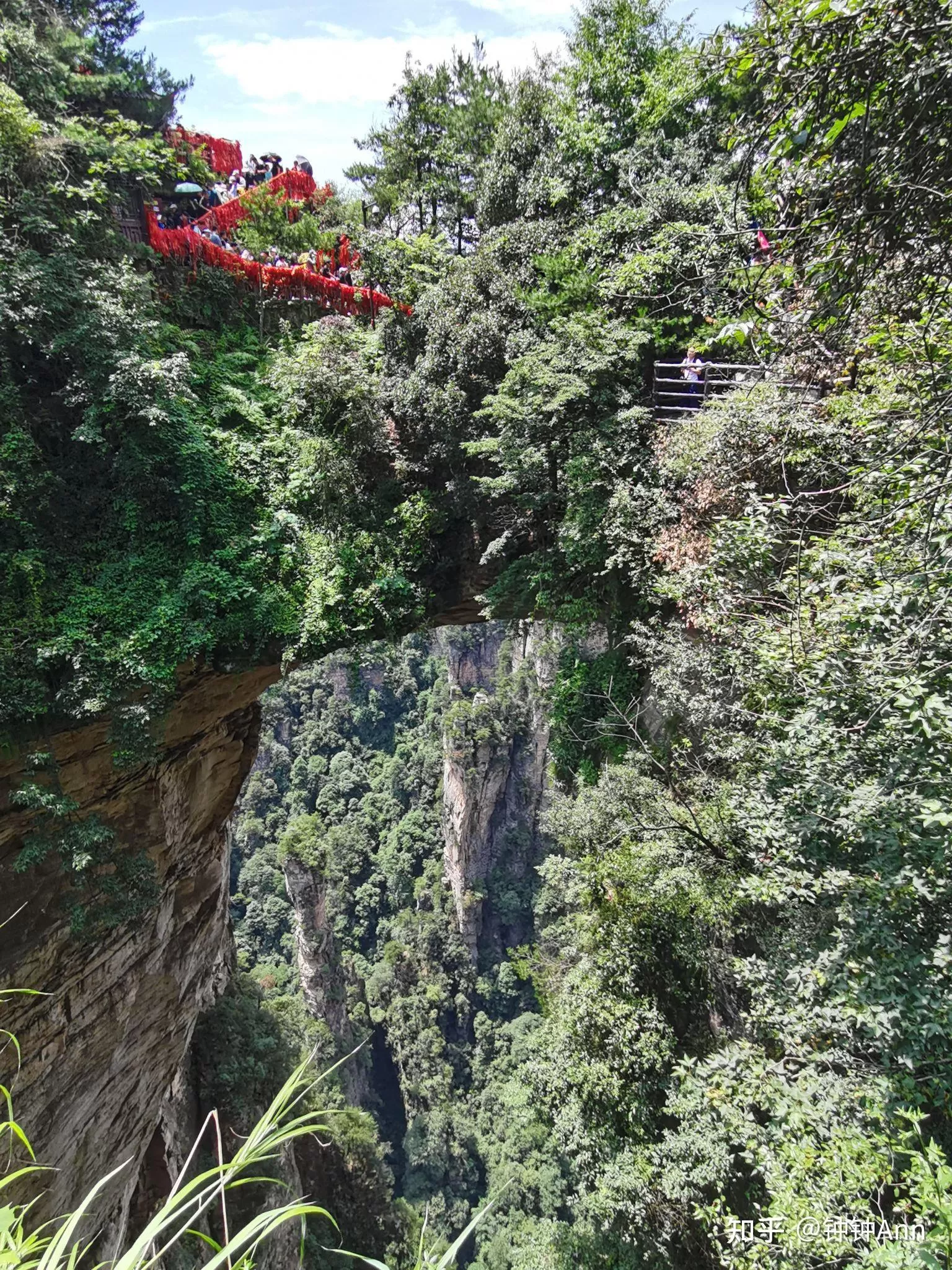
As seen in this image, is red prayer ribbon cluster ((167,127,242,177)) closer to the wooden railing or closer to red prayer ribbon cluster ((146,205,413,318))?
red prayer ribbon cluster ((146,205,413,318))

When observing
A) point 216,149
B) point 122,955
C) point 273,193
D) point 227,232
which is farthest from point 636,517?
point 216,149

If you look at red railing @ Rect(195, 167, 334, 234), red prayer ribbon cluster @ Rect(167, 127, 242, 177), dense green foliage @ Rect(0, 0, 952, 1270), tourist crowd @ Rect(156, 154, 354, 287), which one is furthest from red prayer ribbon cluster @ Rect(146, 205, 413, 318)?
red prayer ribbon cluster @ Rect(167, 127, 242, 177)

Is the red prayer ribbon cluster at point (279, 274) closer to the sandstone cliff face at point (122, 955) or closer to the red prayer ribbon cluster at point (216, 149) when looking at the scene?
the red prayer ribbon cluster at point (216, 149)

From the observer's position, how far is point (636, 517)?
6.92 metres

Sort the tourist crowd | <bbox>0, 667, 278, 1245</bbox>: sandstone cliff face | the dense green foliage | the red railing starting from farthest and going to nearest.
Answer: the red railing
the tourist crowd
<bbox>0, 667, 278, 1245</bbox>: sandstone cliff face
the dense green foliage

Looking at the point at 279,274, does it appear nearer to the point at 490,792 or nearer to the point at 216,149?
the point at 216,149

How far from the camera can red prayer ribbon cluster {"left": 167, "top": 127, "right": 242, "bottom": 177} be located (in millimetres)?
10516

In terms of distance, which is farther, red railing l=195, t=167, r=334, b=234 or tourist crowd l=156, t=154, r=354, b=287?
red railing l=195, t=167, r=334, b=234

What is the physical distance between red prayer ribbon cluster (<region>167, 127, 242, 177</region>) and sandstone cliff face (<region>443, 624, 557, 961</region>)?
73.3 ft

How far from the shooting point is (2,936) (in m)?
6.36

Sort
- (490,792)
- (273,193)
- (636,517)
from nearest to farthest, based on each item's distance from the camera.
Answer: (636,517) < (273,193) < (490,792)

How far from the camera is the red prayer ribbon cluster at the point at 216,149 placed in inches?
414

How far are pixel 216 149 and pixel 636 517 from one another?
34.6 feet

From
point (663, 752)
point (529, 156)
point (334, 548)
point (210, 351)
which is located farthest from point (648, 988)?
point (529, 156)
